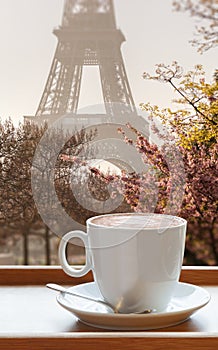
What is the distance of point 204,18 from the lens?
116 centimetres

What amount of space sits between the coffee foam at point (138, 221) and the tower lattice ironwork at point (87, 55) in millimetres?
402

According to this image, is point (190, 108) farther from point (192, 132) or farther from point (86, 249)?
point (86, 249)

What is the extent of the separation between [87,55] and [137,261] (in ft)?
1.92

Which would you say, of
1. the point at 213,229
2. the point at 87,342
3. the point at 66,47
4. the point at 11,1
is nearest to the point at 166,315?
the point at 87,342

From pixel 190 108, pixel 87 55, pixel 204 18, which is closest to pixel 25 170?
pixel 87 55

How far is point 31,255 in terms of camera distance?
4.06ft

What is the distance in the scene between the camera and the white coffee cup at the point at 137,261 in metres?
0.72

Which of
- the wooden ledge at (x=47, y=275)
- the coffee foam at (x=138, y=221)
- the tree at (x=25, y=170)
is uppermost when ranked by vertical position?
the tree at (x=25, y=170)

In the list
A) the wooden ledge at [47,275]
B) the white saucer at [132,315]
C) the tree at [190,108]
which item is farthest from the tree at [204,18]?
the white saucer at [132,315]

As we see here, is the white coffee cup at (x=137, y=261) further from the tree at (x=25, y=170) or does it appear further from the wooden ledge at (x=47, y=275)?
the tree at (x=25, y=170)

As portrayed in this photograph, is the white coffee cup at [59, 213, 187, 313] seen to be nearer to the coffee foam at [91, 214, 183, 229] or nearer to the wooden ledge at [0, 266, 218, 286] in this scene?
the coffee foam at [91, 214, 183, 229]

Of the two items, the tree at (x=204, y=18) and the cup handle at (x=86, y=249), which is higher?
the tree at (x=204, y=18)

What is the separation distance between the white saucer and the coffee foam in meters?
0.12

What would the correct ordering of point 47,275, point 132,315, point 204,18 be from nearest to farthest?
point 132,315 → point 47,275 → point 204,18
